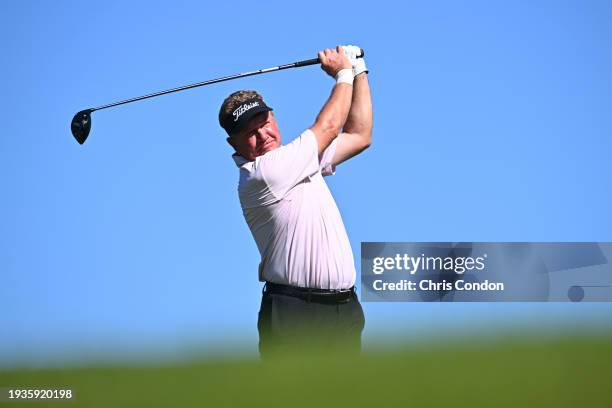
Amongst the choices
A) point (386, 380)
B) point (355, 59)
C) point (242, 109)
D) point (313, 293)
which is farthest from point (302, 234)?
point (386, 380)

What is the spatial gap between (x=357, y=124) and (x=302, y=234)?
28.1 inches

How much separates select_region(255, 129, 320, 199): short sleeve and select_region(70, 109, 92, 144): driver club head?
6.29 feet

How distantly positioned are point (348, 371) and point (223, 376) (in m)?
0.21

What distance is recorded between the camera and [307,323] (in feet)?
13.2

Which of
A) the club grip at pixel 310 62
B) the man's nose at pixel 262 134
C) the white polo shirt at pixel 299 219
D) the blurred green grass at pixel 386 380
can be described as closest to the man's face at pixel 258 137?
the man's nose at pixel 262 134

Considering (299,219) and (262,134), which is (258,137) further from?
(299,219)

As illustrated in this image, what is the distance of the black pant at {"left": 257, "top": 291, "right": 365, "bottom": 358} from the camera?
4.02 m

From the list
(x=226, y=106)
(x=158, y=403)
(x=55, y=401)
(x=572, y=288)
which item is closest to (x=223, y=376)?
(x=158, y=403)

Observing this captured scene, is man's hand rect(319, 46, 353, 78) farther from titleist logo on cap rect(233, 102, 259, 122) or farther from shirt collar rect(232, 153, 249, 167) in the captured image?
shirt collar rect(232, 153, 249, 167)

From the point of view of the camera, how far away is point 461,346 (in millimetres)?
1591

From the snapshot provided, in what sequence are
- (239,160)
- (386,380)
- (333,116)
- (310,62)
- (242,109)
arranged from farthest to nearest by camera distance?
(310,62), (239,160), (242,109), (333,116), (386,380)

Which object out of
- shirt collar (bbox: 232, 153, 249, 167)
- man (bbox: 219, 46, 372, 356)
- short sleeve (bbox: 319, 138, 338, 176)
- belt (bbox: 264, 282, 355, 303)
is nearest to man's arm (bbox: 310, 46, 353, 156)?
man (bbox: 219, 46, 372, 356)

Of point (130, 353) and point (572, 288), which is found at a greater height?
point (572, 288)

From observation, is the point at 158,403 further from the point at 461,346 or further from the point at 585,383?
the point at 585,383
